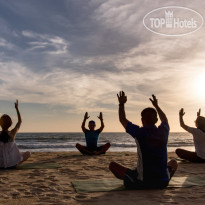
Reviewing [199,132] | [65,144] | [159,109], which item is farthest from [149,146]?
[65,144]

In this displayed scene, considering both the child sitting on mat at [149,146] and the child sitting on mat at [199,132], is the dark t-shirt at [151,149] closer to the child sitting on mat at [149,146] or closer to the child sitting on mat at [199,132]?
the child sitting on mat at [149,146]

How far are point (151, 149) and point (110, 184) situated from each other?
1.32 metres

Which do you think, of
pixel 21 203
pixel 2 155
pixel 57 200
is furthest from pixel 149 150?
pixel 2 155

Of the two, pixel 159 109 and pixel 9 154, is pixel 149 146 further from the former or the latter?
pixel 9 154

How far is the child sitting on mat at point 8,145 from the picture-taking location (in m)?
6.57

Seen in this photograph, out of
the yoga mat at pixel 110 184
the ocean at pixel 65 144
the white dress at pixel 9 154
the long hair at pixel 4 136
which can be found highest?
the long hair at pixel 4 136

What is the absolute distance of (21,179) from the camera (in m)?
5.69

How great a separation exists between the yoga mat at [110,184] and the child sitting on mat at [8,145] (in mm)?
2335

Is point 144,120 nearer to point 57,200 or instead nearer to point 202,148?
A: point 57,200

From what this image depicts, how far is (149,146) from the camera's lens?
432cm

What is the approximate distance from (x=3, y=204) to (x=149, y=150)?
7.64 feet

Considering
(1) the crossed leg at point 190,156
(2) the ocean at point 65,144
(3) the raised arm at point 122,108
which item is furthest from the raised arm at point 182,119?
(2) the ocean at point 65,144

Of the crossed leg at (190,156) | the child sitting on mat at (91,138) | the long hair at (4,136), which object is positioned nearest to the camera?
the long hair at (4,136)

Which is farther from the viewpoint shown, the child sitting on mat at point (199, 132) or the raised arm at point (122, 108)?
the child sitting on mat at point (199, 132)
